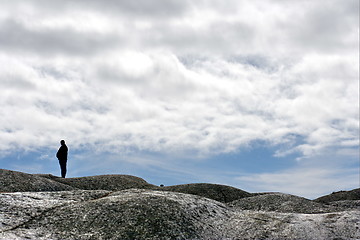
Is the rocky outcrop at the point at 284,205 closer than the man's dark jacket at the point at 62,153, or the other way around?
the rocky outcrop at the point at 284,205

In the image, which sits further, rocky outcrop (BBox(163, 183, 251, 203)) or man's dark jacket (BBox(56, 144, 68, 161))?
man's dark jacket (BBox(56, 144, 68, 161))

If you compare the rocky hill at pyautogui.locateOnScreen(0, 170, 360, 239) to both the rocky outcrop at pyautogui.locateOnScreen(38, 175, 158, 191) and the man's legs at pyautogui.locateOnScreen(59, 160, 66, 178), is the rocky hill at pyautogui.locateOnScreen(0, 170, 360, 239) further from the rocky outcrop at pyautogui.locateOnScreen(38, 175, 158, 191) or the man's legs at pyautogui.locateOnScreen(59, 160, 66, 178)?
the man's legs at pyautogui.locateOnScreen(59, 160, 66, 178)

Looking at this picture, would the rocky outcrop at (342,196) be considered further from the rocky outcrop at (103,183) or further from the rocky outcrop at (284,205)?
the rocky outcrop at (103,183)

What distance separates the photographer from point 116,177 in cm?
2680

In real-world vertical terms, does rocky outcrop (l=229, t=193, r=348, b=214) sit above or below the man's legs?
below

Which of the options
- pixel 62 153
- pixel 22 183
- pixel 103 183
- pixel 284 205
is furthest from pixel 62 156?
pixel 284 205

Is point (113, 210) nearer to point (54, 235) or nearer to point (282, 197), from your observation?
point (54, 235)

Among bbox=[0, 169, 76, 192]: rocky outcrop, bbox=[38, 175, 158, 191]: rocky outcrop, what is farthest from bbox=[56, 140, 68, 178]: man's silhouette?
bbox=[0, 169, 76, 192]: rocky outcrop

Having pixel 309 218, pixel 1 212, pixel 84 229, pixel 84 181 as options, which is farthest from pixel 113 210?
pixel 84 181

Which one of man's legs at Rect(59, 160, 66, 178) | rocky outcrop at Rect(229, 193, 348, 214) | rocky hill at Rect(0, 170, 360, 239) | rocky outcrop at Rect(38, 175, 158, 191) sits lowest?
rocky hill at Rect(0, 170, 360, 239)

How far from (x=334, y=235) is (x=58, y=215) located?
7.75 meters

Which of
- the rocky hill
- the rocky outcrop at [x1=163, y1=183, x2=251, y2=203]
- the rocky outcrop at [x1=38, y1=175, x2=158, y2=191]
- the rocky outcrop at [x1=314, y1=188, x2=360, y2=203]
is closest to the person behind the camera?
the rocky hill

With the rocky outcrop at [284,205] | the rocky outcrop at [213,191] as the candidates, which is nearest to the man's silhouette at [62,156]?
the rocky outcrop at [213,191]

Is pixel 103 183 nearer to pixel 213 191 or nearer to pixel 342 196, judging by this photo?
pixel 213 191
